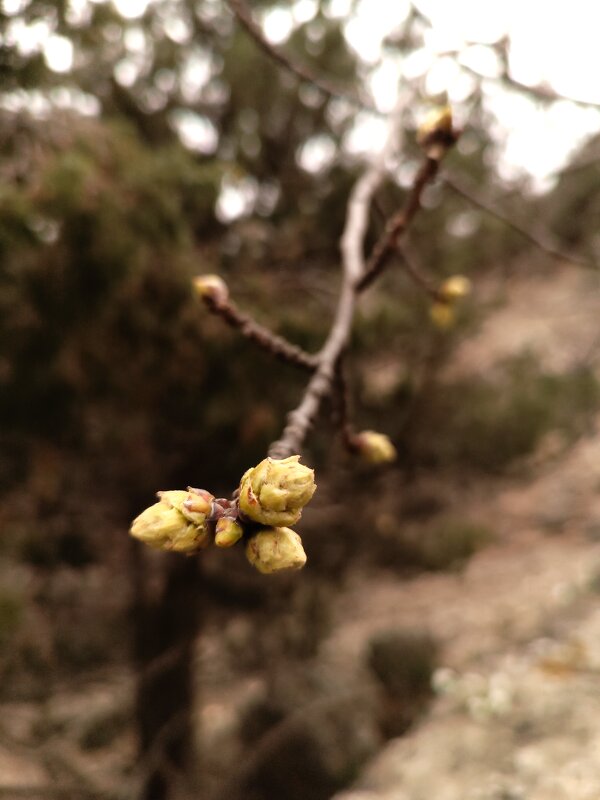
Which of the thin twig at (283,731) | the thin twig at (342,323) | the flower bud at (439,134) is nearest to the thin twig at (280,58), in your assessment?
the thin twig at (342,323)

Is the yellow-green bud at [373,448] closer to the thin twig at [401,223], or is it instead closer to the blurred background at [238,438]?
the thin twig at [401,223]

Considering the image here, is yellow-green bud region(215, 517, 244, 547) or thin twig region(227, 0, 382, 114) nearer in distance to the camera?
yellow-green bud region(215, 517, 244, 547)

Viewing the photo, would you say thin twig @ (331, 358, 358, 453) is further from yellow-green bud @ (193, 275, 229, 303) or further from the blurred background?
the blurred background

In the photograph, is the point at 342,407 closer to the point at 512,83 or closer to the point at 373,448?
the point at 373,448

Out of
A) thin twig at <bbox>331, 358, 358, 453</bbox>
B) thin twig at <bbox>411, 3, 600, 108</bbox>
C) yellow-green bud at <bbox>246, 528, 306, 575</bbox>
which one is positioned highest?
thin twig at <bbox>411, 3, 600, 108</bbox>

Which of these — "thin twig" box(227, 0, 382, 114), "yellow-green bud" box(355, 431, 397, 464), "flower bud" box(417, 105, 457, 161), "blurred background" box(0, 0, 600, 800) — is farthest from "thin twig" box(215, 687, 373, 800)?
"flower bud" box(417, 105, 457, 161)

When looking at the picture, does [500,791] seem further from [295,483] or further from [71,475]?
[71,475]

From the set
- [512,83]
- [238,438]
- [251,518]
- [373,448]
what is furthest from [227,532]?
[238,438]
